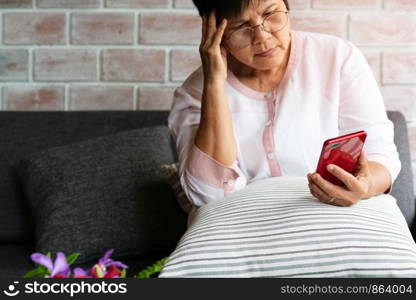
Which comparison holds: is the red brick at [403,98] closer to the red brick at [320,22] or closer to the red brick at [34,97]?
the red brick at [320,22]

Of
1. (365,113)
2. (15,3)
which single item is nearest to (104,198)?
(365,113)

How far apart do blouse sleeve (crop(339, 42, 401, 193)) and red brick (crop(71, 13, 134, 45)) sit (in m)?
0.94

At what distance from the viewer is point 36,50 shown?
8.04 ft

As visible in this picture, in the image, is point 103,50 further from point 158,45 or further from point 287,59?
point 287,59

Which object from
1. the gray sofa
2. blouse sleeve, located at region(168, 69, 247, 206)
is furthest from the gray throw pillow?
blouse sleeve, located at region(168, 69, 247, 206)

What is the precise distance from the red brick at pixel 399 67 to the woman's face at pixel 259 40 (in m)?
0.74

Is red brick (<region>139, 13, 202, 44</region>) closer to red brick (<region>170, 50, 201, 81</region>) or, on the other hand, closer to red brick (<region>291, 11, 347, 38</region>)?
red brick (<region>170, 50, 201, 81</region>)

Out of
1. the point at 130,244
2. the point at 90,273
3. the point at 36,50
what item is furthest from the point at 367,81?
the point at 36,50

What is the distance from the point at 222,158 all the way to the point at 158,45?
848 mm

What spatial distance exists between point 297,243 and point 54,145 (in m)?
1.15

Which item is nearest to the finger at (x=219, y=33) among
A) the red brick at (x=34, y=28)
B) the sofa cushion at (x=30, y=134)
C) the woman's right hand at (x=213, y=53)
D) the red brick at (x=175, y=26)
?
the woman's right hand at (x=213, y=53)

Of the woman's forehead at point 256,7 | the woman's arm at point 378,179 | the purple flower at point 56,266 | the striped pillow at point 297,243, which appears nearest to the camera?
the purple flower at point 56,266

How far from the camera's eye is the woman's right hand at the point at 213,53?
1.68 meters

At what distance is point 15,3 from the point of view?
244 centimetres
